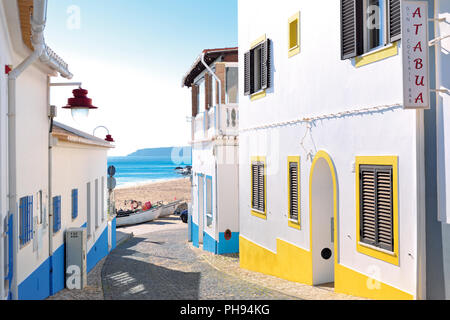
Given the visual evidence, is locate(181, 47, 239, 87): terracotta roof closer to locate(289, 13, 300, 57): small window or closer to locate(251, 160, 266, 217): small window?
locate(251, 160, 266, 217): small window

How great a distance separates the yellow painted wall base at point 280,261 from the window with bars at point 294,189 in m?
0.71

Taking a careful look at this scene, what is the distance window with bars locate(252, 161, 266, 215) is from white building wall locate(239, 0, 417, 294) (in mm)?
312

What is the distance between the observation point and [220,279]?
11.8 meters

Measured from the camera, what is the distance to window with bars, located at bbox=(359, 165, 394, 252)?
7496 millimetres

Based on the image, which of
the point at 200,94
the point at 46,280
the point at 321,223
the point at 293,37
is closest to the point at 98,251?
the point at 46,280

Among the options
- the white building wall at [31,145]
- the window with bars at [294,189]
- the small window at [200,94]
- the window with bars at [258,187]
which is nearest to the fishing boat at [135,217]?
the small window at [200,94]

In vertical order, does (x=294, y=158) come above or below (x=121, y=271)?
above

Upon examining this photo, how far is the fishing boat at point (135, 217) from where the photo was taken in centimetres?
3250

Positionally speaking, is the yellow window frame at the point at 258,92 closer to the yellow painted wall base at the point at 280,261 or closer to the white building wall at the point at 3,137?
the yellow painted wall base at the point at 280,261

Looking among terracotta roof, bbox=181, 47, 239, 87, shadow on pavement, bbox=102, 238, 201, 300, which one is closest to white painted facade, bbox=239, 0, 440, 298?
shadow on pavement, bbox=102, 238, 201, 300

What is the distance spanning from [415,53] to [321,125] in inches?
136
